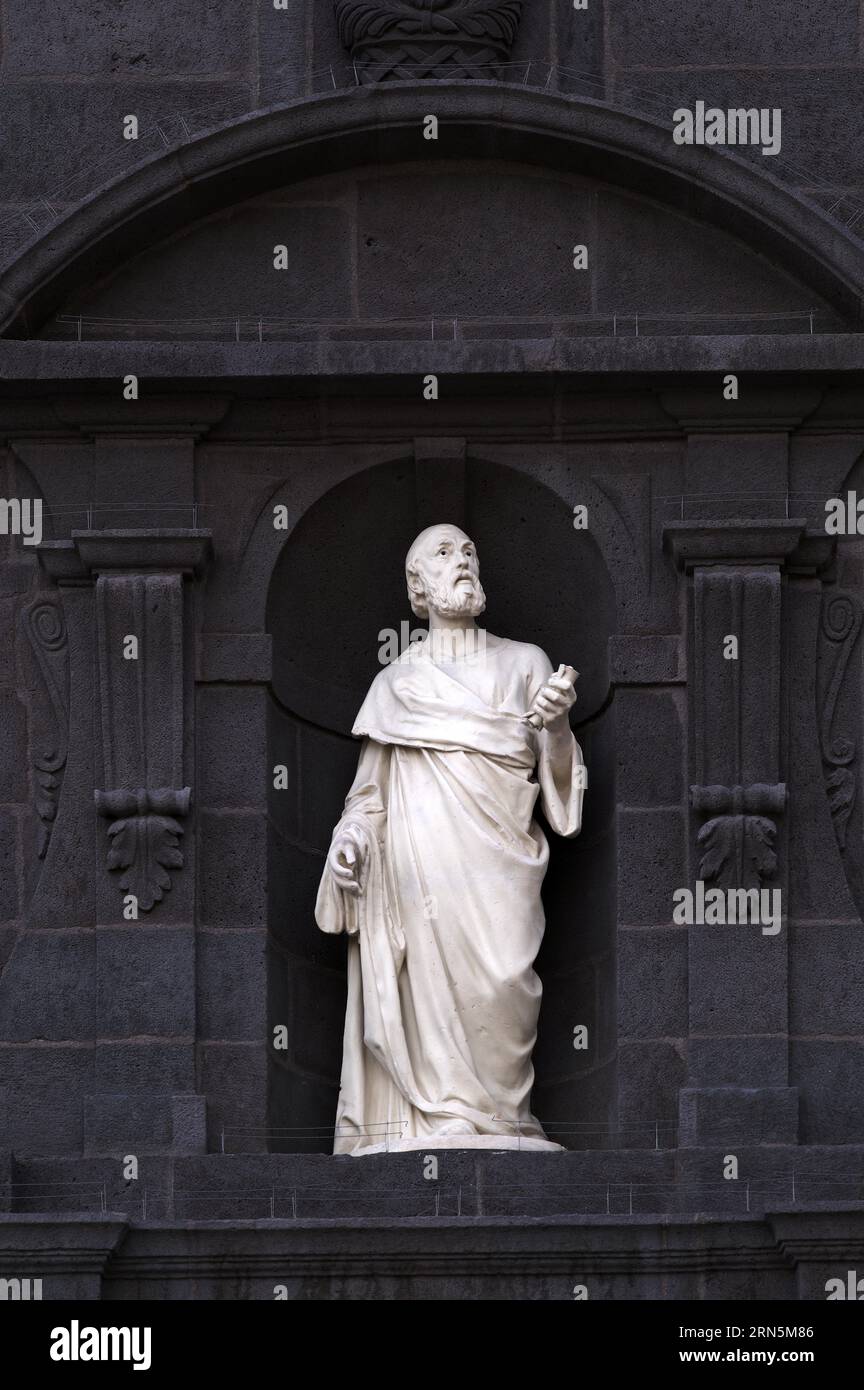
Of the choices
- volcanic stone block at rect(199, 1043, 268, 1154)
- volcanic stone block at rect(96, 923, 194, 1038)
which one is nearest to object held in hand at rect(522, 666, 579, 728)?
volcanic stone block at rect(96, 923, 194, 1038)

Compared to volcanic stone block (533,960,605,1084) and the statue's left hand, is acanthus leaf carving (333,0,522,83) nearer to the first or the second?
the statue's left hand

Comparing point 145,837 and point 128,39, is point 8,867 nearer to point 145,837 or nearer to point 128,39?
point 145,837

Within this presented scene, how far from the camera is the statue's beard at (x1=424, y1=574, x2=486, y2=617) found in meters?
18.3

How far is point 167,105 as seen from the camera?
61.3ft

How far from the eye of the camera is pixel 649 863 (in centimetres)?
1806

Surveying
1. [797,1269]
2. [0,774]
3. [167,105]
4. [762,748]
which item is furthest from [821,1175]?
[167,105]

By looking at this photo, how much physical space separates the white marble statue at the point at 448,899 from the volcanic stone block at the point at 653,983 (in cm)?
35

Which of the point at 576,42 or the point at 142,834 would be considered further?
the point at 576,42

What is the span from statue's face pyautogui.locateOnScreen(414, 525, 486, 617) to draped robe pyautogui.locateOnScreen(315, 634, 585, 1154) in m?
0.29

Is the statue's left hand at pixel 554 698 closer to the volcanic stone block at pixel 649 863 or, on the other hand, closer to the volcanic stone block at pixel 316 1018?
the volcanic stone block at pixel 649 863

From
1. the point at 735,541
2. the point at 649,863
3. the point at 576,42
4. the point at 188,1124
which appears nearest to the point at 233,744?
the point at 188,1124

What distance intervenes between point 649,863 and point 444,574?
140cm

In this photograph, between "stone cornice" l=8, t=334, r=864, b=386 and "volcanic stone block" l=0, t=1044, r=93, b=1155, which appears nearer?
"volcanic stone block" l=0, t=1044, r=93, b=1155

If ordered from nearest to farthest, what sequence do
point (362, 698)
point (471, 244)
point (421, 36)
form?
1. point (421, 36)
2. point (471, 244)
3. point (362, 698)
